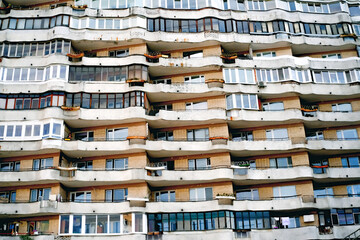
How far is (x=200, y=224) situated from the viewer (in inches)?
1526

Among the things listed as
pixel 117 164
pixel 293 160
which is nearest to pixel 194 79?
pixel 117 164

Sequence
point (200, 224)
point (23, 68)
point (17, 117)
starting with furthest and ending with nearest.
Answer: point (23, 68)
point (17, 117)
point (200, 224)

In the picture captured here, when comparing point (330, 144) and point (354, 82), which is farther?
point (354, 82)

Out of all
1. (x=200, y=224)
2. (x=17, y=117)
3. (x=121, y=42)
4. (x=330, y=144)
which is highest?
(x=121, y=42)

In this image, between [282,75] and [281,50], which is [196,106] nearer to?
[282,75]

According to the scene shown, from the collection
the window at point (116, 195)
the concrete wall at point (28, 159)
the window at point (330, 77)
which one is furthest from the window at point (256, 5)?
the concrete wall at point (28, 159)

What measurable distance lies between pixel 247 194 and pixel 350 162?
11.6 meters

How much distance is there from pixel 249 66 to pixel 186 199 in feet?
53.4

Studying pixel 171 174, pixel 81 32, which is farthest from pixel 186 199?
pixel 81 32

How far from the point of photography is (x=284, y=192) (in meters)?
41.6

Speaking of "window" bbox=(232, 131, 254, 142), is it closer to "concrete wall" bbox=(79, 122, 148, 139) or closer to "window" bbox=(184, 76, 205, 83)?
"window" bbox=(184, 76, 205, 83)

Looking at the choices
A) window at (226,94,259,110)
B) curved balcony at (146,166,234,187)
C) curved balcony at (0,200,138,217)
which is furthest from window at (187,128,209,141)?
curved balcony at (0,200,138,217)

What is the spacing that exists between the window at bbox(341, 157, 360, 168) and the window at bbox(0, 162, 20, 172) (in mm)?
32712

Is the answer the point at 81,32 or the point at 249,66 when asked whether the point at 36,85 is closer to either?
the point at 81,32
